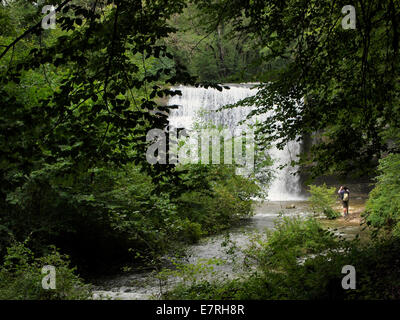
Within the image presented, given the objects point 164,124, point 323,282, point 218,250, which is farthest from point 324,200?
point 164,124

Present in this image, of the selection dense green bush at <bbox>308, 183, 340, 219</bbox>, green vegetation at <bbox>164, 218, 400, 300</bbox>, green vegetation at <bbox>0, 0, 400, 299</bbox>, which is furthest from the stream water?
green vegetation at <bbox>164, 218, 400, 300</bbox>

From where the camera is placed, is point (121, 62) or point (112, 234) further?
point (112, 234)

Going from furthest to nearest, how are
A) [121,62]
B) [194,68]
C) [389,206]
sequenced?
1. [194,68]
2. [389,206]
3. [121,62]

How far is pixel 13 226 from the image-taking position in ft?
26.6

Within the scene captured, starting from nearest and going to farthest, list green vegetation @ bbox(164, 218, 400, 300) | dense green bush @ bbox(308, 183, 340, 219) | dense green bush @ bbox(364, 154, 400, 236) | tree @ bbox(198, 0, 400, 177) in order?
tree @ bbox(198, 0, 400, 177) < green vegetation @ bbox(164, 218, 400, 300) < dense green bush @ bbox(364, 154, 400, 236) < dense green bush @ bbox(308, 183, 340, 219)

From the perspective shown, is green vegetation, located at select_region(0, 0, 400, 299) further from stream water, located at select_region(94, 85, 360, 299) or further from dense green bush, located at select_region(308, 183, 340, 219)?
dense green bush, located at select_region(308, 183, 340, 219)

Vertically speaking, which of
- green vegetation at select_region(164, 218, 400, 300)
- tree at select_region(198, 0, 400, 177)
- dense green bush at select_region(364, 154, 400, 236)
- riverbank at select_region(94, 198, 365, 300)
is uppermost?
tree at select_region(198, 0, 400, 177)

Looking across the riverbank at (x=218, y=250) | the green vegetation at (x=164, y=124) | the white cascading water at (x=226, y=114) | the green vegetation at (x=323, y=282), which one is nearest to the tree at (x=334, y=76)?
the green vegetation at (x=164, y=124)

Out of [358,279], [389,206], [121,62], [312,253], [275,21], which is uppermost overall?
[275,21]

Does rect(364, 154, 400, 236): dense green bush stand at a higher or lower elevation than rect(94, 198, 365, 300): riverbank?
higher

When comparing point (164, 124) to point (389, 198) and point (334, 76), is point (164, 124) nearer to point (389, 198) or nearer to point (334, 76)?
point (334, 76)
